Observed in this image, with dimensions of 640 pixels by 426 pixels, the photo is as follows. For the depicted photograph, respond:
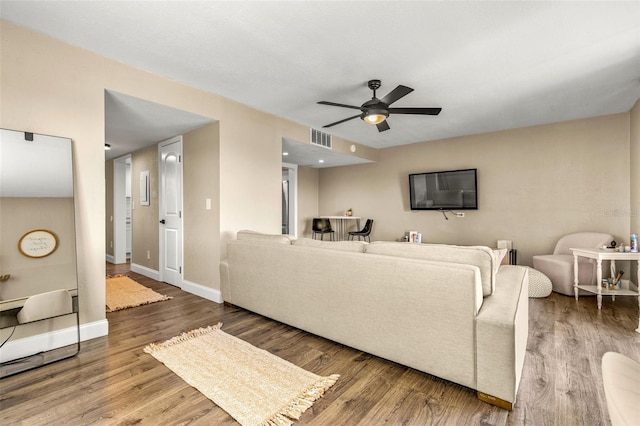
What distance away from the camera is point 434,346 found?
6.06 ft

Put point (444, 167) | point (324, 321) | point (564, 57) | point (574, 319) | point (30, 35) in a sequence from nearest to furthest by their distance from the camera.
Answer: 1. point (30, 35)
2. point (324, 321)
3. point (564, 57)
4. point (574, 319)
5. point (444, 167)

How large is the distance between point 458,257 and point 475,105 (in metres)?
2.79

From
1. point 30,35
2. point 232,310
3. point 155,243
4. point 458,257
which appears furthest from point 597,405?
point 155,243

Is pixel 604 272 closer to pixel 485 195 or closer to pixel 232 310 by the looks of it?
pixel 485 195

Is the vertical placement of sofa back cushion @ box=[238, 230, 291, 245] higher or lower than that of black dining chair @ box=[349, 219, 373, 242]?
higher

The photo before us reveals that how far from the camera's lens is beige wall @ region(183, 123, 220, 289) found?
3.54 meters

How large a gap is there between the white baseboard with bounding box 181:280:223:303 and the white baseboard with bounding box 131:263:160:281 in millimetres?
860

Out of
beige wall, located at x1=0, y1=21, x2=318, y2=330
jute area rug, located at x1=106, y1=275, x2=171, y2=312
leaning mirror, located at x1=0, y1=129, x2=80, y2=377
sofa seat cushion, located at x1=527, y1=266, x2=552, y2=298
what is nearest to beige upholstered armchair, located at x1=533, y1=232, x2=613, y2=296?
sofa seat cushion, located at x1=527, y1=266, x2=552, y2=298

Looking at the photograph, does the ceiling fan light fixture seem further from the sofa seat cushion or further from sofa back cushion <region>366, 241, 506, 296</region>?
the sofa seat cushion

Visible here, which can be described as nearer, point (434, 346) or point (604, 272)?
point (434, 346)

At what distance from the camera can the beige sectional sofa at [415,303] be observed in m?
1.64

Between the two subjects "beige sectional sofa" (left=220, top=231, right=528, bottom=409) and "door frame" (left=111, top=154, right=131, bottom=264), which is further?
"door frame" (left=111, top=154, right=131, bottom=264)

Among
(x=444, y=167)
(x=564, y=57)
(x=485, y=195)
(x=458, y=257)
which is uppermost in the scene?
(x=564, y=57)

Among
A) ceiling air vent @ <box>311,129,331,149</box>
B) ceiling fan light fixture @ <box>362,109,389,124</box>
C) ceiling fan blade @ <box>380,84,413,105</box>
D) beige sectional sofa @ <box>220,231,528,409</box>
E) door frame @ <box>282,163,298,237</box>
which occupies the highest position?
→ ceiling air vent @ <box>311,129,331,149</box>
